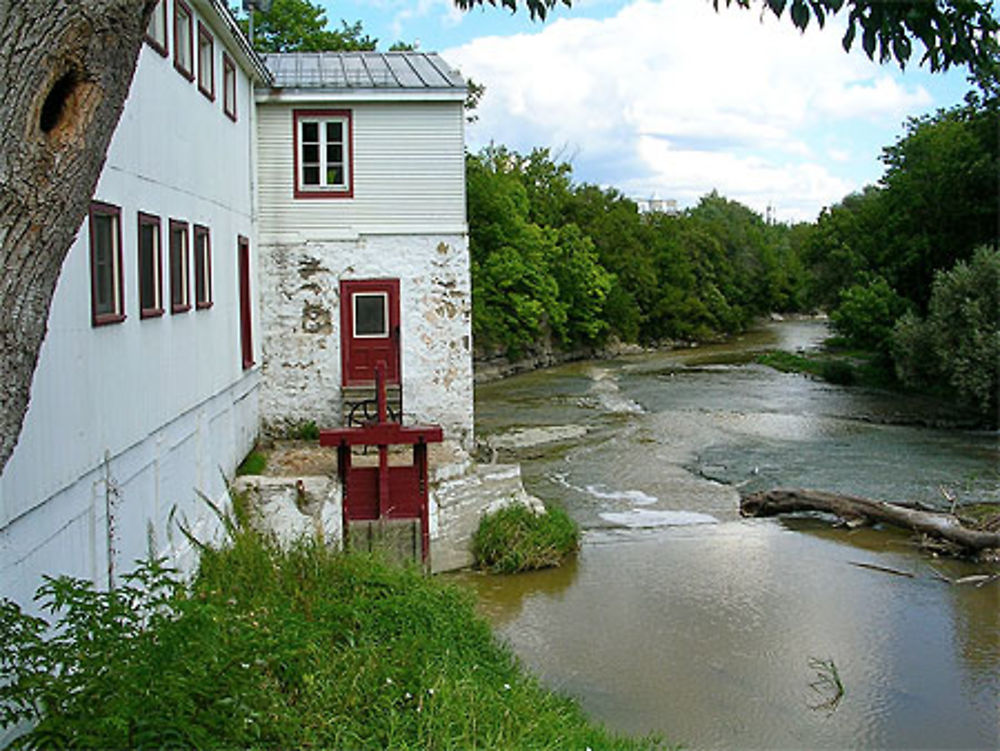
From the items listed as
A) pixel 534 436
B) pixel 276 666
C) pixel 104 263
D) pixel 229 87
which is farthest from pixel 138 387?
pixel 534 436

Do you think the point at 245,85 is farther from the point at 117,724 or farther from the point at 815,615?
the point at 117,724

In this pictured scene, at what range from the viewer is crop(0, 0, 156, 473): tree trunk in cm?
373

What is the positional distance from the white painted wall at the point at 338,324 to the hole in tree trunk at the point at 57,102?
14.6 meters

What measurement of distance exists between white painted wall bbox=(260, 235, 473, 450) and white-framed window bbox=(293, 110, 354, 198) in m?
0.87

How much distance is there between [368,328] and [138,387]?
29.7 ft

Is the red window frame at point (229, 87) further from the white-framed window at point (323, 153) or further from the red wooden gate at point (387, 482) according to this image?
the red wooden gate at point (387, 482)

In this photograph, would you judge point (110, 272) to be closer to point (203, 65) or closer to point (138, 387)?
point (138, 387)

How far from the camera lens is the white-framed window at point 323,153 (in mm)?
18672

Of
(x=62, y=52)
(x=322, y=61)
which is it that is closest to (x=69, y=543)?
(x=62, y=52)

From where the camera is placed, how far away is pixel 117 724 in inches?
195

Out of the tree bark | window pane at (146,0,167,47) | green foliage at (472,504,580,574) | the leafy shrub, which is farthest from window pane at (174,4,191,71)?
the leafy shrub

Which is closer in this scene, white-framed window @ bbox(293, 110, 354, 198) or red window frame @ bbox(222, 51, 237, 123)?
red window frame @ bbox(222, 51, 237, 123)

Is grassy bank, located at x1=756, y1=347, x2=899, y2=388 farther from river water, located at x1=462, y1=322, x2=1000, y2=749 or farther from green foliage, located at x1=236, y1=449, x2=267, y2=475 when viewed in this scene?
green foliage, located at x1=236, y1=449, x2=267, y2=475

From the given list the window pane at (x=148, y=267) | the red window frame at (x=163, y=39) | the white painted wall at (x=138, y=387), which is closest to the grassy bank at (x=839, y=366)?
the white painted wall at (x=138, y=387)
